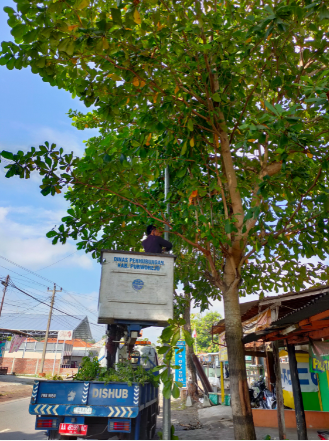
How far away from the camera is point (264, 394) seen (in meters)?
13.3

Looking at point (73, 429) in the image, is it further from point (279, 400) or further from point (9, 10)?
point (9, 10)

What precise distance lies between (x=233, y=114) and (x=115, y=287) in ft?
12.6

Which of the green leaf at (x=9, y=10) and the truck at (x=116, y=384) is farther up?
the green leaf at (x=9, y=10)

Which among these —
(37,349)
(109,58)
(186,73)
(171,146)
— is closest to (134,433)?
(171,146)

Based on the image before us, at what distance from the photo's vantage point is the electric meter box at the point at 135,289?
15.1 feet

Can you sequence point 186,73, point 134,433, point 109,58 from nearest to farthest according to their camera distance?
point 109,58 → point 134,433 → point 186,73

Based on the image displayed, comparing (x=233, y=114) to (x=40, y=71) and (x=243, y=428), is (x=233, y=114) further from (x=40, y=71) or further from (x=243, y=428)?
(x=243, y=428)

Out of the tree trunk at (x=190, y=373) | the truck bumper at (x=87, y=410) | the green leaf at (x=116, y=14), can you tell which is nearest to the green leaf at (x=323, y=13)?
the green leaf at (x=116, y=14)

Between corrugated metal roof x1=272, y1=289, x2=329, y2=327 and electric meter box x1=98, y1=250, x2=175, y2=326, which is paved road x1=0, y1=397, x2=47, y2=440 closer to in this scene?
electric meter box x1=98, y1=250, x2=175, y2=326

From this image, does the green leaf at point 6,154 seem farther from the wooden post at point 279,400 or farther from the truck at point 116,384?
Answer: the wooden post at point 279,400

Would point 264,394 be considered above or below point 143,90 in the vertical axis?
below

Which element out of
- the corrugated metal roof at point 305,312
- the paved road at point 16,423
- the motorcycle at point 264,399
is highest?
the corrugated metal roof at point 305,312

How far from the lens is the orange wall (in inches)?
381

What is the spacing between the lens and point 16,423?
1092 cm
